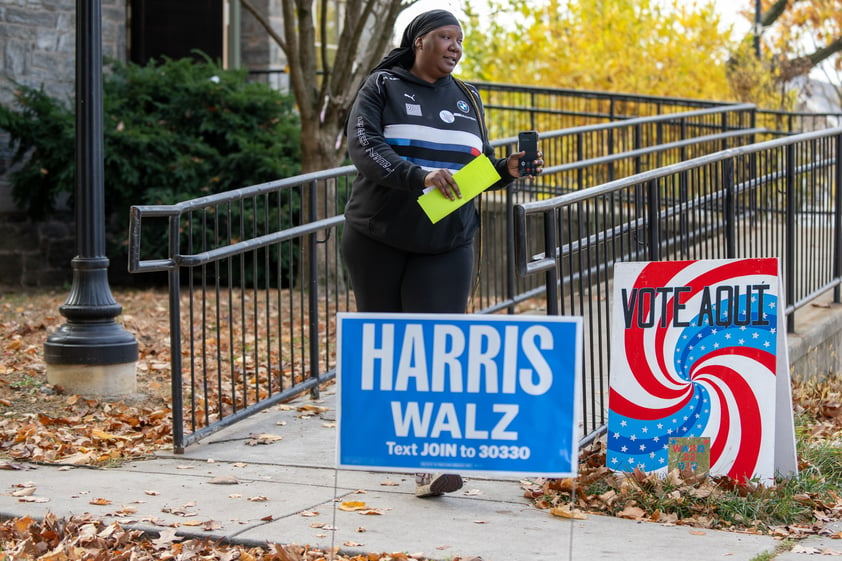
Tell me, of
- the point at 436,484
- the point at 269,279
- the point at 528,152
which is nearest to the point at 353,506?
the point at 436,484

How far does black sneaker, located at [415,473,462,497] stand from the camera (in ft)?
15.7

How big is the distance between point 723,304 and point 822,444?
115 centimetres

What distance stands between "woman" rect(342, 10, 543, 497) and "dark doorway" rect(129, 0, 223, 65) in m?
10.4

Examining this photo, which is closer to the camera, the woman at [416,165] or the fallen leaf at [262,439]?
the woman at [416,165]

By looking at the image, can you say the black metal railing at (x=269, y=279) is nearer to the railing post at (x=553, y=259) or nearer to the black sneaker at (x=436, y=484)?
the railing post at (x=553, y=259)

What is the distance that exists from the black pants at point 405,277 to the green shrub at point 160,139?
687cm

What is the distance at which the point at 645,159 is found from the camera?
13.5 metres

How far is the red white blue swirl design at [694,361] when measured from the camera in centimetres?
503

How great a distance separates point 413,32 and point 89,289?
295 cm

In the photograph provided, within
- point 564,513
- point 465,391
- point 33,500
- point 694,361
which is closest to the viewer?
point 465,391

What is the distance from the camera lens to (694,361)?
511 cm

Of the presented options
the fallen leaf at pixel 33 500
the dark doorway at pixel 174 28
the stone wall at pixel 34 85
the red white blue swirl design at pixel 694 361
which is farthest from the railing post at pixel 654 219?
the dark doorway at pixel 174 28

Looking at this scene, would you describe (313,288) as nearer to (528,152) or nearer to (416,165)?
(416,165)

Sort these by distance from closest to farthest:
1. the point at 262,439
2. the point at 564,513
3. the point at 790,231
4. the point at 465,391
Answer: the point at 465,391, the point at 564,513, the point at 262,439, the point at 790,231
